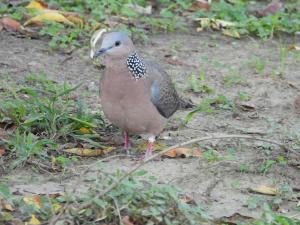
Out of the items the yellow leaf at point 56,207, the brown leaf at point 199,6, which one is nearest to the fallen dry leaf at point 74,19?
the brown leaf at point 199,6

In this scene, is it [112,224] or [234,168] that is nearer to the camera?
[112,224]

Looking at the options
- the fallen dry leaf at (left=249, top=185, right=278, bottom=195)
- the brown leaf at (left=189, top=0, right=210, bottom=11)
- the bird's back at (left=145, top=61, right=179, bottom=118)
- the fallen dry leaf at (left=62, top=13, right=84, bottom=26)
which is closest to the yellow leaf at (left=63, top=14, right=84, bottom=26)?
the fallen dry leaf at (left=62, top=13, right=84, bottom=26)

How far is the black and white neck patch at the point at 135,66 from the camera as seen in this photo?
20.0 ft

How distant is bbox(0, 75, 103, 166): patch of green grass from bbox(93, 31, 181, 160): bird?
32 cm

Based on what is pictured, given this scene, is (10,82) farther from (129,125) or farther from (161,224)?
(161,224)

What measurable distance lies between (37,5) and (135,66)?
3057 millimetres

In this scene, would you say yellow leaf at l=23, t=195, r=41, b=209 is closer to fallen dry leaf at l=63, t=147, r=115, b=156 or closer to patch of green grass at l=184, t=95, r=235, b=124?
fallen dry leaf at l=63, t=147, r=115, b=156

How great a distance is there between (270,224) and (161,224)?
→ 66cm

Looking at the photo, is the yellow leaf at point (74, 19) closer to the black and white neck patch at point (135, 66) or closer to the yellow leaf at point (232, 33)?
the yellow leaf at point (232, 33)

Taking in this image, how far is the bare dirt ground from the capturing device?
562 centimetres

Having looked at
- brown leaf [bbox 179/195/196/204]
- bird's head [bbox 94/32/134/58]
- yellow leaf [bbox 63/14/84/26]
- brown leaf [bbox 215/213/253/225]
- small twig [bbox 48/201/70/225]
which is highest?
bird's head [bbox 94/32/134/58]

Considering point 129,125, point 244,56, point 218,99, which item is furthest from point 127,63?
point 244,56

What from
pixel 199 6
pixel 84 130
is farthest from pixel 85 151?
pixel 199 6

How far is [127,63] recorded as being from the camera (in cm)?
612
